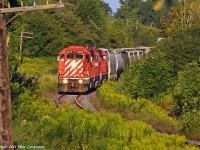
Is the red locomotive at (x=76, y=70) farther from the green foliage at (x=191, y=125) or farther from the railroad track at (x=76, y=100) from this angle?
the green foliage at (x=191, y=125)

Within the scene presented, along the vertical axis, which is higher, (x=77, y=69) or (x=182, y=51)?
(x=182, y=51)

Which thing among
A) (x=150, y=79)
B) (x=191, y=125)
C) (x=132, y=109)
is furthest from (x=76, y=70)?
(x=191, y=125)

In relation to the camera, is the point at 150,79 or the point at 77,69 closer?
the point at 150,79

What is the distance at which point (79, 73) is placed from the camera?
27.0 metres


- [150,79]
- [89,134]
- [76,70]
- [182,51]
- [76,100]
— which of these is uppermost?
[182,51]

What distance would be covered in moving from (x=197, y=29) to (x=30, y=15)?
36.8m

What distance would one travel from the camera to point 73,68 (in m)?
27.3

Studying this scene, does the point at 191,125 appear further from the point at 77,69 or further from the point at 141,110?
the point at 77,69

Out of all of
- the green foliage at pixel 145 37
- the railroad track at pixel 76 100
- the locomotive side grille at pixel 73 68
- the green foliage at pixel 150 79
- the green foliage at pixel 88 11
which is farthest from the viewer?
the green foliage at pixel 145 37

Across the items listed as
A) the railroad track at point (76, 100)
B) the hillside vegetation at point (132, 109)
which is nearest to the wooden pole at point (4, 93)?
the hillside vegetation at point (132, 109)

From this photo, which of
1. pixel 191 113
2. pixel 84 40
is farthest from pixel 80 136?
pixel 84 40

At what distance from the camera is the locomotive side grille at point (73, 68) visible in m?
27.1

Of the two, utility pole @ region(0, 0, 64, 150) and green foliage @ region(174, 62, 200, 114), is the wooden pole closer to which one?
utility pole @ region(0, 0, 64, 150)

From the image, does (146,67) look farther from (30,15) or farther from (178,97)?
(30,15)
